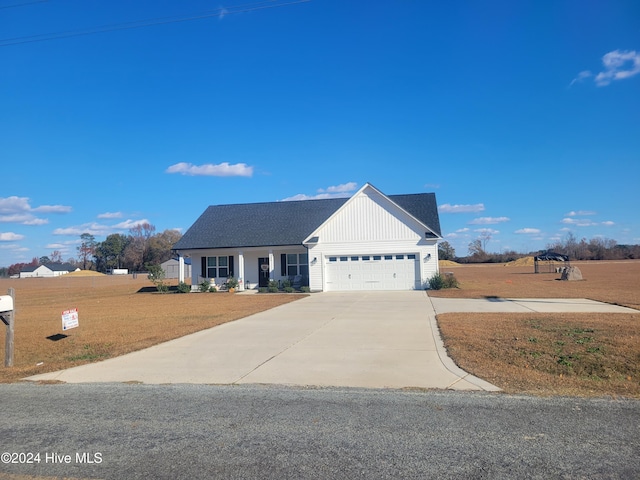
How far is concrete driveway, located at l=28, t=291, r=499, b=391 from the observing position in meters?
7.16

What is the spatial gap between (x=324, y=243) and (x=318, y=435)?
23152 mm

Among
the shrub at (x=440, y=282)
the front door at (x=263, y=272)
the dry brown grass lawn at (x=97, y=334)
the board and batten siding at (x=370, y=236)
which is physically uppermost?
the board and batten siding at (x=370, y=236)

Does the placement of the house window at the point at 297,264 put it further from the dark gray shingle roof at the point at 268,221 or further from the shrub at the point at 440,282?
the shrub at the point at 440,282

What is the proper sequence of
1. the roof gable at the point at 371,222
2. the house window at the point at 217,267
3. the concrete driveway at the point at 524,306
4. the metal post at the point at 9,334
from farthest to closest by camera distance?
the house window at the point at 217,267, the roof gable at the point at 371,222, the concrete driveway at the point at 524,306, the metal post at the point at 9,334

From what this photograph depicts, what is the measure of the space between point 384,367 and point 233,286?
74.9 ft

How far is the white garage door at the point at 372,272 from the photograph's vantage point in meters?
26.8

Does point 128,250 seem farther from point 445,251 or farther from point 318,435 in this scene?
point 318,435

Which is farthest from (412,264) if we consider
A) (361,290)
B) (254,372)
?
(254,372)

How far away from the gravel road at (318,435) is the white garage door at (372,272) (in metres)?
20.8

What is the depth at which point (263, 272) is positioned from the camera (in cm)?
3069

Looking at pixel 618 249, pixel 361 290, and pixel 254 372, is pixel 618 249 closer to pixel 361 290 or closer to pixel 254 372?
pixel 361 290

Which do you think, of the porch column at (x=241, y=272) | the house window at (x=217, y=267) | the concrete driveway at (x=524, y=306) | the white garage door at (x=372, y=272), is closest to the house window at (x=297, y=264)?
the white garage door at (x=372, y=272)

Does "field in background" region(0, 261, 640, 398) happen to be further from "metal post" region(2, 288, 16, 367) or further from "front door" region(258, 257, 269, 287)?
"front door" region(258, 257, 269, 287)

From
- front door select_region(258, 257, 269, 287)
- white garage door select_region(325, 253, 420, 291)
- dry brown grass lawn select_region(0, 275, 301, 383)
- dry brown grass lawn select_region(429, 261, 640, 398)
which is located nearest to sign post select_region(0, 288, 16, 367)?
dry brown grass lawn select_region(0, 275, 301, 383)
